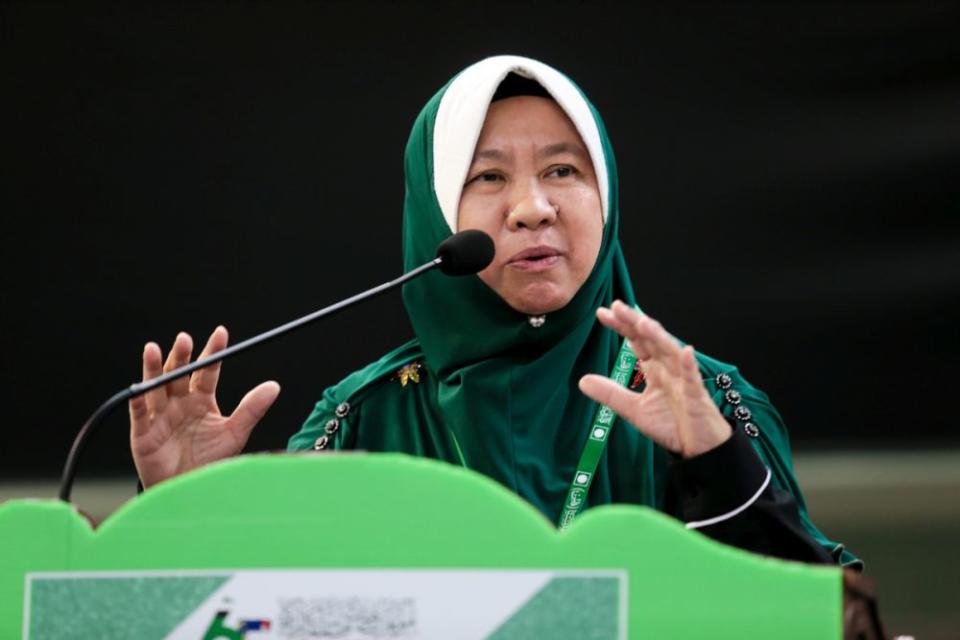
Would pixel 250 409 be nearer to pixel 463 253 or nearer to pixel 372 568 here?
pixel 463 253

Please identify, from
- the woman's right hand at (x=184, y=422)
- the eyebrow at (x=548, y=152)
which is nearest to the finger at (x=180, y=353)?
the woman's right hand at (x=184, y=422)

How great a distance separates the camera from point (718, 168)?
11.0ft

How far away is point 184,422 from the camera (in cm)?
185

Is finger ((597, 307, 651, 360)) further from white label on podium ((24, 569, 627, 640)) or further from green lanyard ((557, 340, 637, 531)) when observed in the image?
white label on podium ((24, 569, 627, 640))

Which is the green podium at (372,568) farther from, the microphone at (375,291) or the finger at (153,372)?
the finger at (153,372)

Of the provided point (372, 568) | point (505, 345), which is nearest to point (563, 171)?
point (505, 345)

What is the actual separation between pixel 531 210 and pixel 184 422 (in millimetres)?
550

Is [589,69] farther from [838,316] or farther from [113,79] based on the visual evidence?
[113,79]

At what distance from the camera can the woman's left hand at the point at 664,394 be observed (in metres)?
1.55

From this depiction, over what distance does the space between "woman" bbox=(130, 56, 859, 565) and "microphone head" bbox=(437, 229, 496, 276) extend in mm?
193

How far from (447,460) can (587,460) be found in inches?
8.6

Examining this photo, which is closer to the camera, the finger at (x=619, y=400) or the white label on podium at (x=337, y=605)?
the white label on podium at (x=337, y=605)

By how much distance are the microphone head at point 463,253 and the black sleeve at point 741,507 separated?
1.19ft

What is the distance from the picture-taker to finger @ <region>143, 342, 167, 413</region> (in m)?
1.74
